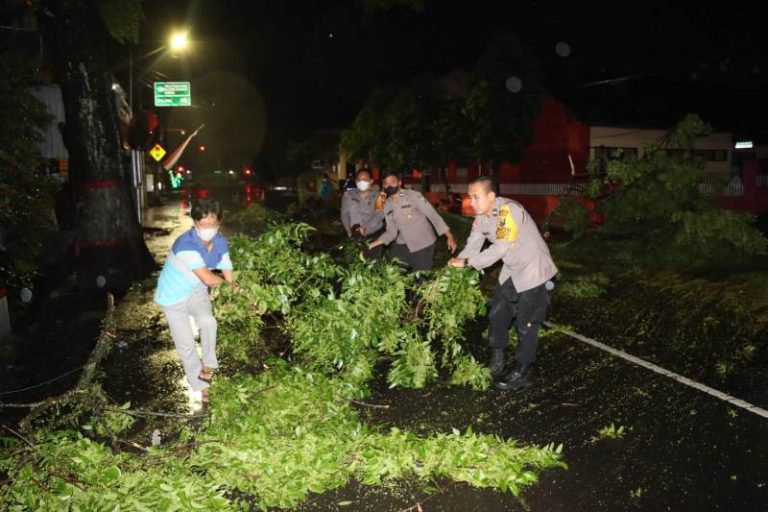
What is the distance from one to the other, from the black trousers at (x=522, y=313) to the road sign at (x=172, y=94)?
25.3 metres

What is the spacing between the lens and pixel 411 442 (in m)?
4.34

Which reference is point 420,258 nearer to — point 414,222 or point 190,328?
point 414,222

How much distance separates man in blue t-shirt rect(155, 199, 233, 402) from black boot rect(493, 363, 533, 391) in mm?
2560

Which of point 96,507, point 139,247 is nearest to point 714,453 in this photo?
point 96,507

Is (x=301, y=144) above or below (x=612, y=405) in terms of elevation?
above

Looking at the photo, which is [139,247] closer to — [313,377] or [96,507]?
[313,377]

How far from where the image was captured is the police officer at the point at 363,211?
964 centimetres

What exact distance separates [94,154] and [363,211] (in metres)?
5.42

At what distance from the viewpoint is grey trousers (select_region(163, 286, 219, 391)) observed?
5.40 metres

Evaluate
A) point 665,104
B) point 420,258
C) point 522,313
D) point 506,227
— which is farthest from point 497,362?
point 665,104

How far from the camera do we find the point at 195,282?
5.33m

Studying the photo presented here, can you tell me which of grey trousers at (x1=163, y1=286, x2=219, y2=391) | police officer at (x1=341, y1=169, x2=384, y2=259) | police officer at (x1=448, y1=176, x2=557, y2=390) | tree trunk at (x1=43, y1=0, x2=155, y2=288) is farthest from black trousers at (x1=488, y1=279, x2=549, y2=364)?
tree trunk at (x1=43, y1=0, x2=155, y2=288)

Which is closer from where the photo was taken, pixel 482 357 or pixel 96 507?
pixel 96 507

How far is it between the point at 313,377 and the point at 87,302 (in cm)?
660
